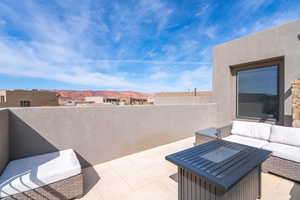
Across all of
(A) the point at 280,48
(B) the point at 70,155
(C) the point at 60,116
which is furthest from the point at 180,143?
(A) the point at 280,48

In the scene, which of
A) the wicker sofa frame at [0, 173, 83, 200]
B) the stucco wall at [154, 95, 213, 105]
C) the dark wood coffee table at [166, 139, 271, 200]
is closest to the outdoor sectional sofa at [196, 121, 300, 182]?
the dark wood coffee table at [166, 139, 271, 200]

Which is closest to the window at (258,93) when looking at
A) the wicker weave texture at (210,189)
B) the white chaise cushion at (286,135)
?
the white chaise cushion at (286,135)

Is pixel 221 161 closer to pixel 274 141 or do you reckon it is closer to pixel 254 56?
pixel 274 141

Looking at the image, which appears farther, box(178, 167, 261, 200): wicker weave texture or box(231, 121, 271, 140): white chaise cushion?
box(231, 121, 271, 140): white chaise cushion

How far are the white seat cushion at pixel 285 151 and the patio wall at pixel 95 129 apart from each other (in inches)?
93.3

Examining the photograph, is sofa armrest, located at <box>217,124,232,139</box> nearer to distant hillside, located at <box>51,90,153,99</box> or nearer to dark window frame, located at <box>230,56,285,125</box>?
dark window frame, located at <box>230,56,285,125</box>

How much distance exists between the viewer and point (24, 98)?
20859 mm

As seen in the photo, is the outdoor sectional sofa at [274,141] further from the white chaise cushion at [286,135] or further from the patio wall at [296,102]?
the patio wall at [296,102]

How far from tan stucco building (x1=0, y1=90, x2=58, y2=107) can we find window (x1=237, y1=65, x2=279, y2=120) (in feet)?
90.3

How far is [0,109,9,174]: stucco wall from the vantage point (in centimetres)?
181

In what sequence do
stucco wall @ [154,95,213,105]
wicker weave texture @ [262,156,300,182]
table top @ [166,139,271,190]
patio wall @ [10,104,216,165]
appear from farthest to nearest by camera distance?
stucco wall @ [154,95,213,105]
patio wall @ [10,104,216,165]
wicker weave texture @ [262,156,300,182]
table top @ [166,139,271,190]

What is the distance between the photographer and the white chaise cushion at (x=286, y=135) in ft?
8.44

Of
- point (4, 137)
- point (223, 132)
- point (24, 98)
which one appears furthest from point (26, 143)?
point (24, 98)

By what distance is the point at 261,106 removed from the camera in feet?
13.2
